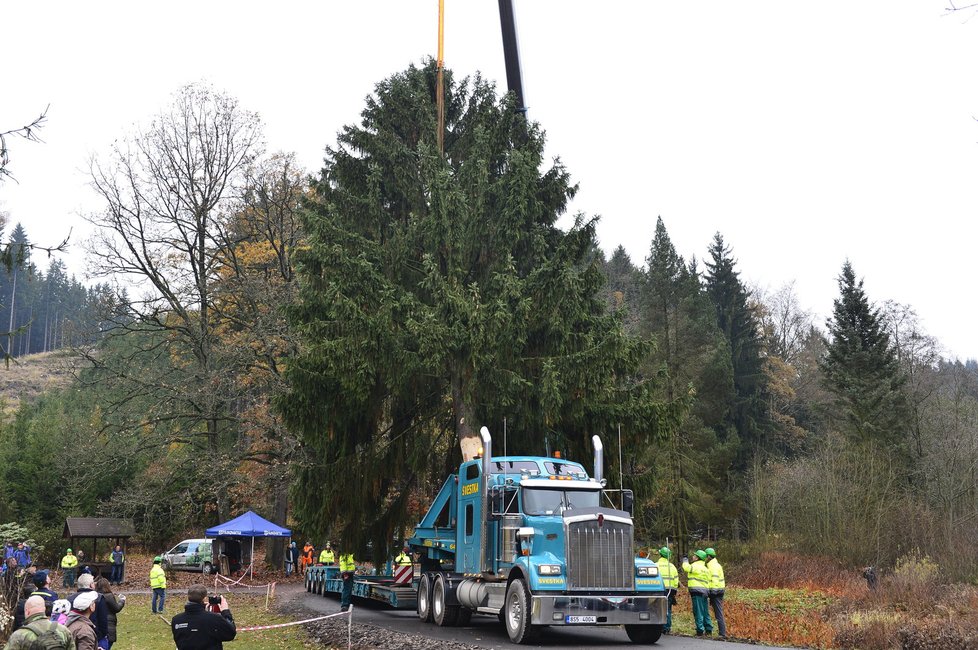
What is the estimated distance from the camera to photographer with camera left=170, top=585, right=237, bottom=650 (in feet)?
26.4

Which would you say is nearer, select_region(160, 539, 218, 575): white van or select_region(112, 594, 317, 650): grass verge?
select_region(112, 594, 317, 650): grass verge

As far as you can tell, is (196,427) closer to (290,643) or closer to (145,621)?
(145,621)

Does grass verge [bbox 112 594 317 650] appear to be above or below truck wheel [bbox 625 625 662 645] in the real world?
below

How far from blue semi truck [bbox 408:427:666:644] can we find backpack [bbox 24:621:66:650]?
29.0 feet

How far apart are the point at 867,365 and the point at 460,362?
2938 cm

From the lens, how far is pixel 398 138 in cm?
2442

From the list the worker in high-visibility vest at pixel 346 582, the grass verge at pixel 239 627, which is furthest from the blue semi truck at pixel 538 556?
the worker in high-visibility vest at pixel 346 582

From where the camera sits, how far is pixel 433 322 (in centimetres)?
1956

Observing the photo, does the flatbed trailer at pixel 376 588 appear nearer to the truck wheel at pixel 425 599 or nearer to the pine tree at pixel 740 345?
the truck wheel at pixel 425 599

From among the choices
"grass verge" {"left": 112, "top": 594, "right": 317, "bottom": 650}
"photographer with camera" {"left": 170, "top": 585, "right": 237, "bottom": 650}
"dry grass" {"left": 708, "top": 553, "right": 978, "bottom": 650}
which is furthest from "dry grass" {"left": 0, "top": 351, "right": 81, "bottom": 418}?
"photographer with camera" {"left": 170, "top": 585, "right": 237, "bottom": 650}

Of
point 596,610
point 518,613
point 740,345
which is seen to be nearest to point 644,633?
point 596,610

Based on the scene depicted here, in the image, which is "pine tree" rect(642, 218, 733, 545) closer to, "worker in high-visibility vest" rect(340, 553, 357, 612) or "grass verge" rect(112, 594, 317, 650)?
"worker in high-visibility vest" rect(340, 553, 357, 612)

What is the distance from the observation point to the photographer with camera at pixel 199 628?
8047 millimetres

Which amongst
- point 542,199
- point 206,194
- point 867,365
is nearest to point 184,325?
point 206,194
